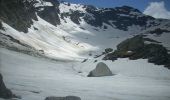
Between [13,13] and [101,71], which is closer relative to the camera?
[101,71]

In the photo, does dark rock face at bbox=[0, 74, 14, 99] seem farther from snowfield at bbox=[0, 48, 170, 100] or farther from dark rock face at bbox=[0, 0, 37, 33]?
dark rock face at bbox=[0, 0, 37, 33]

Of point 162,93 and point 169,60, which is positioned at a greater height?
point 169,60

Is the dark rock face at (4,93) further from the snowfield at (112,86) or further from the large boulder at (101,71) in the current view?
the large boulder at (101,71)

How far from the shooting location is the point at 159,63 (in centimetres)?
3981

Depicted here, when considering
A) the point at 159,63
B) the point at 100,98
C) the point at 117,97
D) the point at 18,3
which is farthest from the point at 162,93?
the point at 18,3

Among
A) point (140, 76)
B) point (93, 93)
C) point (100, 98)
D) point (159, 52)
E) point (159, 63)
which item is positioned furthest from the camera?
point (159, 52)

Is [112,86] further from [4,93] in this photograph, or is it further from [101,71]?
[4,93]

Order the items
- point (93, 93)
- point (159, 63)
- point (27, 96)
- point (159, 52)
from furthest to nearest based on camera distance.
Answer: point (159, 52)
point (159, 63)
point (93, 93)
point (27, 96)

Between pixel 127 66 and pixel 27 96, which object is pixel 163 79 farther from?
pixel 27 96

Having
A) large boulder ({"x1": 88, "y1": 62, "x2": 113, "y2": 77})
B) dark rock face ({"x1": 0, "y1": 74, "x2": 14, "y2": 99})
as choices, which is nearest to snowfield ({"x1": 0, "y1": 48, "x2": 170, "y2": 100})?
dark rock face ({"x1": 0, "y1": 74, "x2": 14, "y2": 99})

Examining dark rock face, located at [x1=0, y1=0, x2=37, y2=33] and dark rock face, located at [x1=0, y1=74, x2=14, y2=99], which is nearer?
dark rock face, located at [x1=0, y1=74, x2=14, y2=99]

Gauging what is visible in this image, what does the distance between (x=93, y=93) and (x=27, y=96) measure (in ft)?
19.0

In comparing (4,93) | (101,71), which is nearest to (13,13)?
(101,71)

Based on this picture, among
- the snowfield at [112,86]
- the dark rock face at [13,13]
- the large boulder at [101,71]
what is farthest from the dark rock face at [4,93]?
the dark rock face at [13,13]
